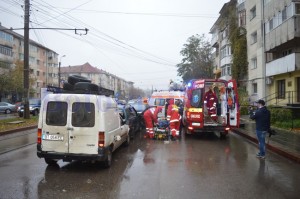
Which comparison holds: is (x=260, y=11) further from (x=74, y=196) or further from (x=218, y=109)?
(x=74, y=196)

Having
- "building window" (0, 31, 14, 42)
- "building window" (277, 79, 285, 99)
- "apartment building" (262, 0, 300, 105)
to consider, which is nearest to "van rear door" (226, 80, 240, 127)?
"apartment building" (262, 0, 300, 105)

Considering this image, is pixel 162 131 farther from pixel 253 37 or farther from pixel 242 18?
pixel 242 18

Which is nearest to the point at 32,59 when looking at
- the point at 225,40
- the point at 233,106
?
the point at 225,40

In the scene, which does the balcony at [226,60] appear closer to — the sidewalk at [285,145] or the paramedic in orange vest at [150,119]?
the sidewalk at [285,145]

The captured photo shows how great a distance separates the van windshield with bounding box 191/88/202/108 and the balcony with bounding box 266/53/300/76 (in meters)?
9.96

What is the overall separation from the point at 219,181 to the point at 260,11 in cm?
2612

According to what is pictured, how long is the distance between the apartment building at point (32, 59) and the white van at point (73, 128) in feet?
134

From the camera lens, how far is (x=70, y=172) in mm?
7750

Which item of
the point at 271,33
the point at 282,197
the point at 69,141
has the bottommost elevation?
the point at 282,197

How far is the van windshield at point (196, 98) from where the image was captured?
46.7ft

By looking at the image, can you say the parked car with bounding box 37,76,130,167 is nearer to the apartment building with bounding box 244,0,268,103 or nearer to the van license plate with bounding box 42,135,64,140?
the van license plate with bounding box 42,135,64,140

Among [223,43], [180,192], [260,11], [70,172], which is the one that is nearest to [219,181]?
[180,192]

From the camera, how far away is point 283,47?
2534cm

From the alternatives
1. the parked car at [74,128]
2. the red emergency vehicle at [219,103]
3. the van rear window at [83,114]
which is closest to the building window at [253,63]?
the red emergency vehicle at [219,103]
